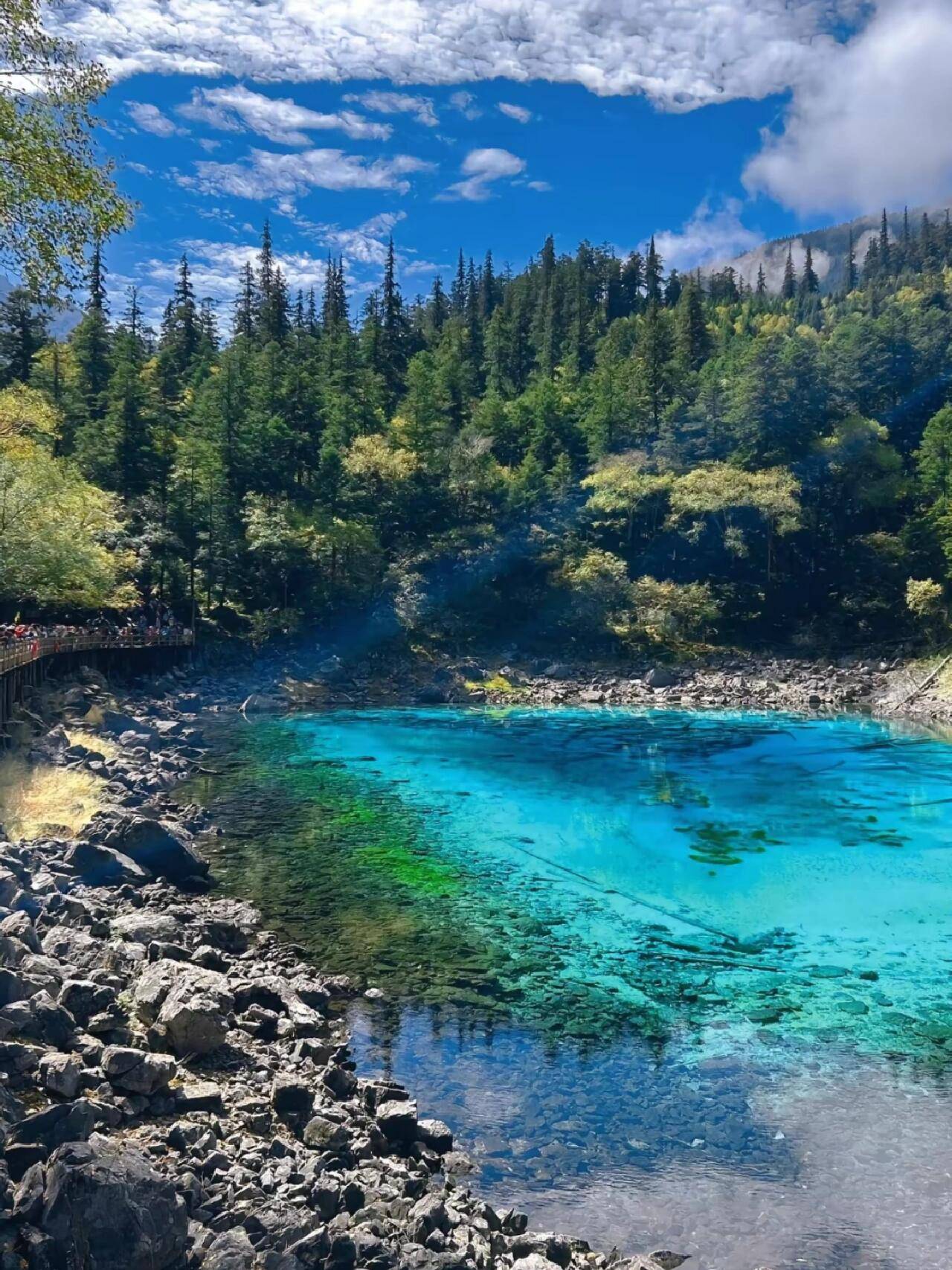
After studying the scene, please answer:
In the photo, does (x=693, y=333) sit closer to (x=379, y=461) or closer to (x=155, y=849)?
(x=379, y=461)

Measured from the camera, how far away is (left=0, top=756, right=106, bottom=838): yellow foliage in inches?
796

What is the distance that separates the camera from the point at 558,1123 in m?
11.3

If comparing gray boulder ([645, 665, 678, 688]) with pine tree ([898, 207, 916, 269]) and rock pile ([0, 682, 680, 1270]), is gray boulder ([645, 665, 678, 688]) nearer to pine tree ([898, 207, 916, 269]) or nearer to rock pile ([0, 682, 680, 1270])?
rock pile ([0, 682, 680, 1270])

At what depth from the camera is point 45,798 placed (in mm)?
22516

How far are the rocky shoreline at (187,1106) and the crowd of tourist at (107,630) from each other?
16.2m

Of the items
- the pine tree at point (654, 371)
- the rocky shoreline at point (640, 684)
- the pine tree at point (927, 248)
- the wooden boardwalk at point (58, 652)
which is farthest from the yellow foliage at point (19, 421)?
the pine tree at point (927, 248)

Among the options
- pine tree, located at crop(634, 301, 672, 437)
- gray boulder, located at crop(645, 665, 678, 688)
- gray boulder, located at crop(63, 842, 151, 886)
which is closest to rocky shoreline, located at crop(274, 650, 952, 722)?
gray boulder, located at crop(645, 665, 678, 688)

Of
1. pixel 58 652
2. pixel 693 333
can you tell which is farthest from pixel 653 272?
pixel 58 652

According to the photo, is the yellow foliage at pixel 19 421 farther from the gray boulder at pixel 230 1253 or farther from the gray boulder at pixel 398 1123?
the gray boulder at pixel 230 1253

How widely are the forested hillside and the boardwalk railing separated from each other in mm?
3475

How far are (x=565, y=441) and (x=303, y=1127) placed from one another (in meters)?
80.8

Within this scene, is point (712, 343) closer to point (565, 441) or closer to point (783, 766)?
point (565, 441)

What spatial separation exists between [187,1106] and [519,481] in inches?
2858

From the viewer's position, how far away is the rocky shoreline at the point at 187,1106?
6.95m
